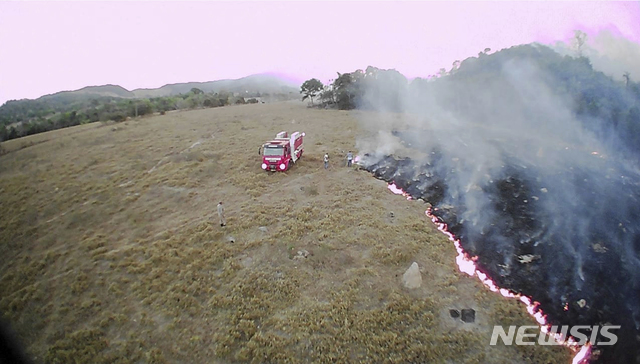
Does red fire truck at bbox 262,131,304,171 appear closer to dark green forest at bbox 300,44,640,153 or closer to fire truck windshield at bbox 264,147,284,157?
fire truck windshield at bbox 264,147,284,157

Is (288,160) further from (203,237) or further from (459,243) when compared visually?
(459,243)

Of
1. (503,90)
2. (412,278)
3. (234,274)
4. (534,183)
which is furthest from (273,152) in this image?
(503,90)

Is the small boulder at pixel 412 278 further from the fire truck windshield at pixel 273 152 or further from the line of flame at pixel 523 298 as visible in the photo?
the fire truck windshield at pixel 273 152

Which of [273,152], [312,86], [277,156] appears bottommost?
[277,156]

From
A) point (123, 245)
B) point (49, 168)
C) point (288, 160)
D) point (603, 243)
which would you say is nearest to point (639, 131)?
point (603, 243)

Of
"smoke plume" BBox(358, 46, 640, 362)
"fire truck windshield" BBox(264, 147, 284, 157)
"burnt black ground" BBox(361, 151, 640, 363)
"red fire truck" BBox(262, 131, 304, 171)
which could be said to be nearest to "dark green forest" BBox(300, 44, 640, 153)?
"smoke plume" BBox(358, 46, 640, 362)

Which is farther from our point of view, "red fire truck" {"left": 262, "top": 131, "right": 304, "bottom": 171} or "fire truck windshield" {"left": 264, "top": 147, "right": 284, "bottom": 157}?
"fire truck windshield" {"left": 264, "top": 147, "right": 284, "bottom": 157}

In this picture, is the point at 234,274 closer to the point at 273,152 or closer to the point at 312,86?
the point at 273,152
